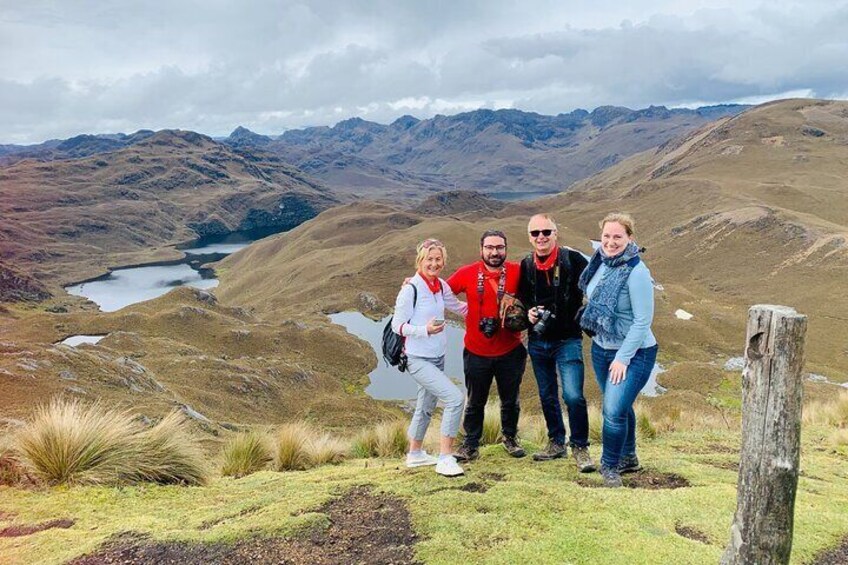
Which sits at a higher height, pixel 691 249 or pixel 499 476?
pixel 691 249

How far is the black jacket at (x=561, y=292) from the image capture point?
7.77 m

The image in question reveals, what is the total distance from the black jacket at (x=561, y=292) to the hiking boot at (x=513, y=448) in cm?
219

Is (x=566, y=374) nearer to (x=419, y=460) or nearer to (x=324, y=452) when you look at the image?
(x=419, y=460)

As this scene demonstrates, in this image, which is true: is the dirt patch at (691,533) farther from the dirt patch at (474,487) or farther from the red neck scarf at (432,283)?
the red neck scarf at (432,283)

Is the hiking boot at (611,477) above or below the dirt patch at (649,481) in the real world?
above

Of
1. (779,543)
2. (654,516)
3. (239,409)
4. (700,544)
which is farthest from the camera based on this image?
(239,409)

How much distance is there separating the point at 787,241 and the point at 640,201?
5372 cm

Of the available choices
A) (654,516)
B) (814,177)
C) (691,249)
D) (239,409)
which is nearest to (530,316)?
(654,516)

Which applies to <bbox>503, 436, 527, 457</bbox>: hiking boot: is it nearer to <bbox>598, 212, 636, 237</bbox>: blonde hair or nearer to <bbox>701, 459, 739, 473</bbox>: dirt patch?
<bbox>701, 459, 739, 473</bbox>: dirt patch

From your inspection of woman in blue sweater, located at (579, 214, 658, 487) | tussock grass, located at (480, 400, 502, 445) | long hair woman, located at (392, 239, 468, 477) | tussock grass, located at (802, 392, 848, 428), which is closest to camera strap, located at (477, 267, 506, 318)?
long hair woman, located at (392, 239, 468, 477)

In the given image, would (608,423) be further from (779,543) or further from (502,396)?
(779,543)

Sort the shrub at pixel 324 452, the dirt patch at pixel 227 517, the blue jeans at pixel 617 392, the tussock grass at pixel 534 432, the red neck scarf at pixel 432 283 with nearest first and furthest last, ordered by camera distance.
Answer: the dirt patch at pixel 227 517
the blue jeans at pixel 617 392
the red neck scarf at pixel 432 283
the shrub at pixel 324 452
the tussock grass at pixel 534 432

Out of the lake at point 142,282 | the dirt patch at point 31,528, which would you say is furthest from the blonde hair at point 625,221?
the lake at point 142,282

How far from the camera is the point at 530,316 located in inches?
302
